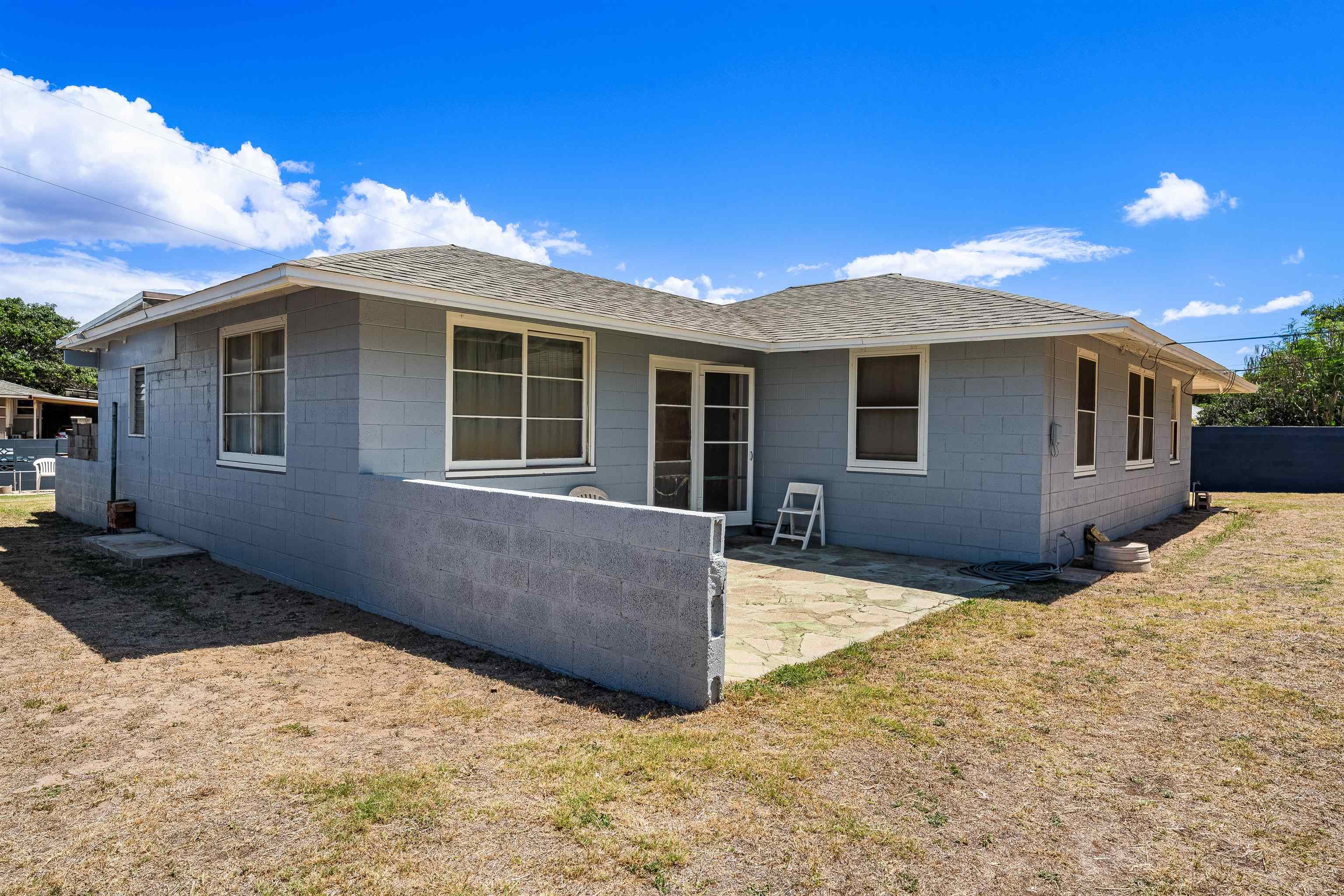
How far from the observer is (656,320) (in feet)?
26.3

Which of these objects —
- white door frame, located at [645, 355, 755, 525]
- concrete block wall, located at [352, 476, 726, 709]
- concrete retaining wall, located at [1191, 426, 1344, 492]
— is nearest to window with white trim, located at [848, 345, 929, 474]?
white door frame, located at [645, 355, 755, 525]

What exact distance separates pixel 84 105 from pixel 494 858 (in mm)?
16771

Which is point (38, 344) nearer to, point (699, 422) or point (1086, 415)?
point (699, 422)

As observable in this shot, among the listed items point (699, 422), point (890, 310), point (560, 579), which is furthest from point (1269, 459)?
point (560, 579)

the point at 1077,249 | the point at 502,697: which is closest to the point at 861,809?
the point at 502,697

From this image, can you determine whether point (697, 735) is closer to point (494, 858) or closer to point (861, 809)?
point (861, 809)

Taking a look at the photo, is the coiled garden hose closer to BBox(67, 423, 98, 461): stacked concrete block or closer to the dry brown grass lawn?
the dry brown grass lawn

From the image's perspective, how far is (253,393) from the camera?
7219 millimetres

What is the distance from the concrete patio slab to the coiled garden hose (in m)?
8.39

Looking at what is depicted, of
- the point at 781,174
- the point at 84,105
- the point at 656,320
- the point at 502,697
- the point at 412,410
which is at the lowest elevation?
the point at 502,697

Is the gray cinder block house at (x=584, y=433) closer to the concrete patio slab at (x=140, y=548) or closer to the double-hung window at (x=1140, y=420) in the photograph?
the double-hung window at (x=1140, y=420)

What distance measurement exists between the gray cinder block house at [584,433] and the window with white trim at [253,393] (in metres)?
0.03

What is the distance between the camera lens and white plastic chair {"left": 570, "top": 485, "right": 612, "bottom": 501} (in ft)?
25.1

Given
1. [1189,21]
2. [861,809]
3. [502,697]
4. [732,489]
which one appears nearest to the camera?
→ [861,809]
